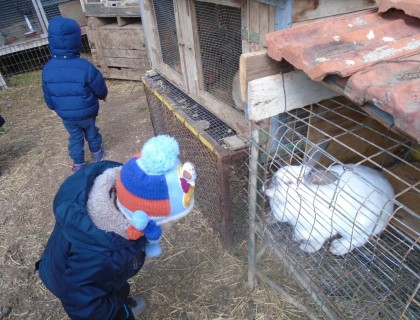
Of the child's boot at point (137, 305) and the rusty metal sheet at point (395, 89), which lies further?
the child's boot at point (137, 305)

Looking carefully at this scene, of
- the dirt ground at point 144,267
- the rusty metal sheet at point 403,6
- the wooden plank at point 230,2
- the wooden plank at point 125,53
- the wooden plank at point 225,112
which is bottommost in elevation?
the dirt ground at point 144,267

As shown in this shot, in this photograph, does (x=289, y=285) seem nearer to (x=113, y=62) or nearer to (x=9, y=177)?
(x=9, y=177)

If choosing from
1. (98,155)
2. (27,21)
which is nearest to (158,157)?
(98,155)

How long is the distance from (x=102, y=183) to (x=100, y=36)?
4.44 meters

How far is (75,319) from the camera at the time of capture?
1446mm

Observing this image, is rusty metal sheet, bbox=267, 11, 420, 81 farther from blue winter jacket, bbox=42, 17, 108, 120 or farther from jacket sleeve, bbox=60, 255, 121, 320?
blue winter jacket, bbox=42, 17, 108, 120

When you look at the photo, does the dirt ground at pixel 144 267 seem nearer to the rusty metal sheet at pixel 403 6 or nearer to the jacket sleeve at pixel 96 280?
the jacket sleeve at pixel 96 280

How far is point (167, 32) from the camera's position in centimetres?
270

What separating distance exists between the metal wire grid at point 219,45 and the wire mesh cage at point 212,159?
23 cm

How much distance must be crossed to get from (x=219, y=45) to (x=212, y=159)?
28.7 inches

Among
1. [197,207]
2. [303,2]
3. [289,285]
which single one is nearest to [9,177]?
[197,207]

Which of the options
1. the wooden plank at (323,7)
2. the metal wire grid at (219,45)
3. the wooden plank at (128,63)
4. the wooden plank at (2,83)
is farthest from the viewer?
the wooden plank at (2,83)

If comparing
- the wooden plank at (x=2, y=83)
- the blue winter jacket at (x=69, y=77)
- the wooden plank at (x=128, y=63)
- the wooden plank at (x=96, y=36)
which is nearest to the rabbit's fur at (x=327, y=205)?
the blue winter jacket at (x=69, y=77)

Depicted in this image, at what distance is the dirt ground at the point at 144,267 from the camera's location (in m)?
2.12
